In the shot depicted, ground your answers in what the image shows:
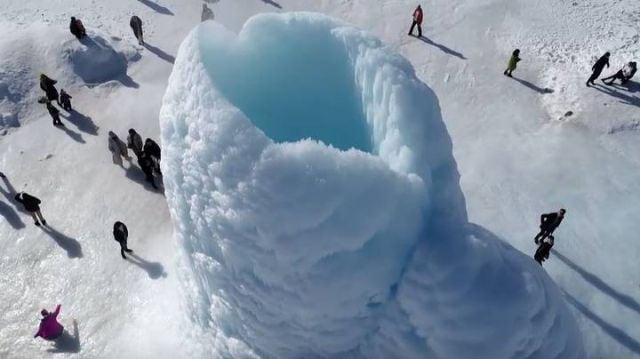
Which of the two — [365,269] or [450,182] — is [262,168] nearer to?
[365,269]

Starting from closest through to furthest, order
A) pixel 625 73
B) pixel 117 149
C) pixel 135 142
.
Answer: pixel 135 142 < pixel 117 149 < pixel 625 73

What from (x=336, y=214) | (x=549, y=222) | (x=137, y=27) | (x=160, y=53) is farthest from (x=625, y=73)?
(x=137, y=27)

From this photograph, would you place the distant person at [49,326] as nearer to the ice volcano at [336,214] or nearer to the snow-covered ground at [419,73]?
the snow-covered ground at [419,73]

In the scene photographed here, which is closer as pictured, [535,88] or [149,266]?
[149,266]

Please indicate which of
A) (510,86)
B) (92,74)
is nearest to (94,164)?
(92,74)

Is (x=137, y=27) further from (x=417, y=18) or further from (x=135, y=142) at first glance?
(x=417, y=18)

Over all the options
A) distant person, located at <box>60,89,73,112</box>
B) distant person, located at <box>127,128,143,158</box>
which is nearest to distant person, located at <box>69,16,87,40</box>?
distant person, located at <box>60,89,73,112</box>

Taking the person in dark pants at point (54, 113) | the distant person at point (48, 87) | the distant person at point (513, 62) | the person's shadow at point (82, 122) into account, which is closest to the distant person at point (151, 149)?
the person's shadow at point (82, 122)
